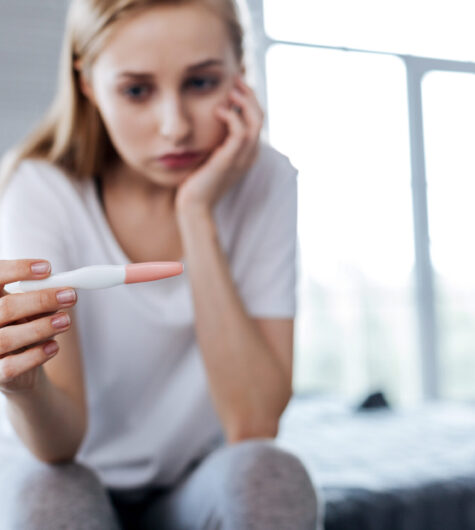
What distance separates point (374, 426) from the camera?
151 centimetres

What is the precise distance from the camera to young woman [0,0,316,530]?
704mm

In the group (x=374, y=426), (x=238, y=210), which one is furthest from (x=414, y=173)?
(x=238, y=210)

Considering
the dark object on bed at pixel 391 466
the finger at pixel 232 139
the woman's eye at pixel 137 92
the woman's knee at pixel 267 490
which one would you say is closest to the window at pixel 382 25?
the dark object on bed at pixel 391 466

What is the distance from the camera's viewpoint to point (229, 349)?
801 millimetres

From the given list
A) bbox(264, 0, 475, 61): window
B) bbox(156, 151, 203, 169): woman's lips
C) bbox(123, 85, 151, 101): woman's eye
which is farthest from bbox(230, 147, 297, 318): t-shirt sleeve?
bbox(264, 0, 475, 61): window

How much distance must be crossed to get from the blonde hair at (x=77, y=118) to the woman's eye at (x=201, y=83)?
7 cm

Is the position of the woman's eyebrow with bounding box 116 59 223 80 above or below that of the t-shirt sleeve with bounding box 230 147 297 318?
above

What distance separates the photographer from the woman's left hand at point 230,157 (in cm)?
85

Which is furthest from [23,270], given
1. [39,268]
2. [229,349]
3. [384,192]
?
[384,192]

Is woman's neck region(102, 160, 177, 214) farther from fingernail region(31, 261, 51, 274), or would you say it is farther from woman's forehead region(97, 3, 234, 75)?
fingernail region(31, 261, 51, 274)

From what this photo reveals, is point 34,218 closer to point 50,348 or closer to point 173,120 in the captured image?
point 173,120

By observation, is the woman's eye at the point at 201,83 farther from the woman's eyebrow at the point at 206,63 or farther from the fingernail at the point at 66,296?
the fingernail at the point at 66,296

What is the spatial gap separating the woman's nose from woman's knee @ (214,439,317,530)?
0.35 meters

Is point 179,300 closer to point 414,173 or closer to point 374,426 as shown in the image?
point 374,426
